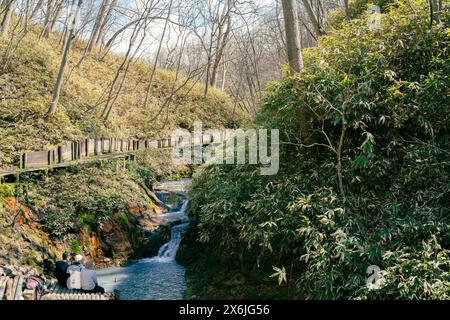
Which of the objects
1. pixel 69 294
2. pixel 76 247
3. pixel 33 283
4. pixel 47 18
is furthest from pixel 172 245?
pixel 47 18

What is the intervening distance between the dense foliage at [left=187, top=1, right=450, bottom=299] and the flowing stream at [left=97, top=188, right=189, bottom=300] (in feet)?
4.99

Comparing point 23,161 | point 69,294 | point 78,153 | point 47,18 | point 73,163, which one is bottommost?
point 69,294

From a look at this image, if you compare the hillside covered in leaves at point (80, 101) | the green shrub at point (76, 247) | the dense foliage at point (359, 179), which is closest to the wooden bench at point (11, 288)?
the dense foliage at point (359, 179)

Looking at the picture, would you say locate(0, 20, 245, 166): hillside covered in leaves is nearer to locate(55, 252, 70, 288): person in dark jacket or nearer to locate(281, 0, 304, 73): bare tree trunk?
locate(55, 252, 70, 288): person in dark jacket

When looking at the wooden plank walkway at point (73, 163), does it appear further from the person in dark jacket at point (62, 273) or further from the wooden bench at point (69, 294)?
the wooden bench at point (69, 294)

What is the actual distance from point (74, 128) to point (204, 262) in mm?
7521

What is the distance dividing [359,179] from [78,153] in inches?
330

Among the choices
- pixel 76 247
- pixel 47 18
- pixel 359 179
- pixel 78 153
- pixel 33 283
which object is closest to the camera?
pixel 359 179

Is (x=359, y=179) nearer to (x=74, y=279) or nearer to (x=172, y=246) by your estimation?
(x=74, y=279)

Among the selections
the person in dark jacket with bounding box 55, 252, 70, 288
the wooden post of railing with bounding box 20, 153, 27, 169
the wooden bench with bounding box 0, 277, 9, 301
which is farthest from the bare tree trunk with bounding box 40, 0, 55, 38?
the wooden bench with bounding box 0, 277, 9, 301

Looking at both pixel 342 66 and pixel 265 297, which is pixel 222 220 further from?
pixel 342 66

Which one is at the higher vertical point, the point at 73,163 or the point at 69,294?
the point at 73,163

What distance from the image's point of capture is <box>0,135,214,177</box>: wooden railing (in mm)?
8891

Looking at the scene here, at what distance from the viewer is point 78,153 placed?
10.7 metres
